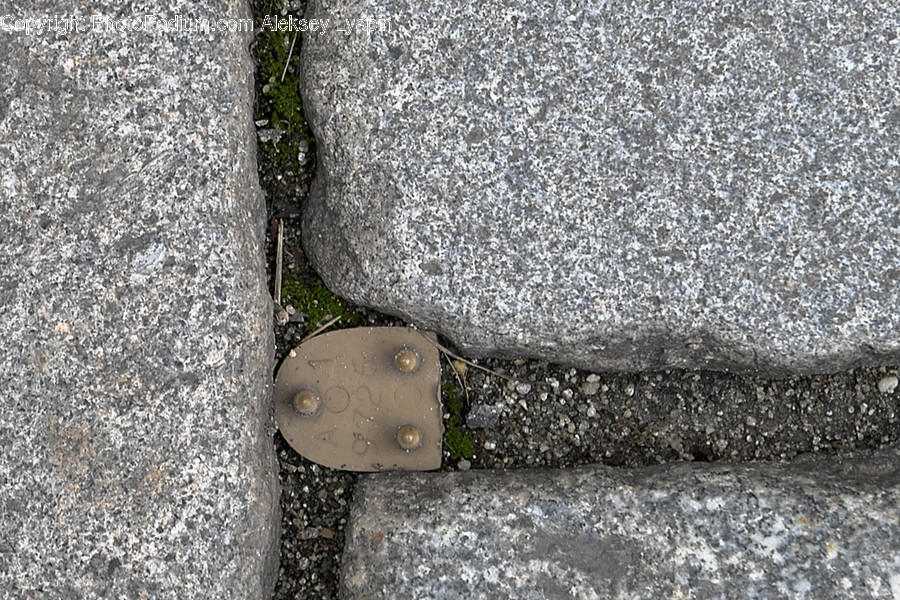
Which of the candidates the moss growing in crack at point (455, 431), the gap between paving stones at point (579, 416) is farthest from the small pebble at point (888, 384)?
the moss growing in crack at point (455, 431)

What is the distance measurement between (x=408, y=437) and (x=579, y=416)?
1.06 ft

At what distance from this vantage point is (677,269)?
1.33m

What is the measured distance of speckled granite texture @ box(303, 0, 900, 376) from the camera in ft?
4.34

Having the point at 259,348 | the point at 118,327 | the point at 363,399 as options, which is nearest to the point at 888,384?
the point at 363,399

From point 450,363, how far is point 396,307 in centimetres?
17

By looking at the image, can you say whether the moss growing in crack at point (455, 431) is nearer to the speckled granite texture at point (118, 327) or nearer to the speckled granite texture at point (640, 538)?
the speckled granite texture at point (640, 538)

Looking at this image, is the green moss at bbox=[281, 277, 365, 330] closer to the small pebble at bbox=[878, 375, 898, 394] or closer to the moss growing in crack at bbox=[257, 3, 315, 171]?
the moss growing in crack at bbox=[257, 3, 315, 171]

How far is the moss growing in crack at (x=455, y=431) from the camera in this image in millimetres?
1474

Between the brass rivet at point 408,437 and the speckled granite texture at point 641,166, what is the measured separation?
9.7 inches

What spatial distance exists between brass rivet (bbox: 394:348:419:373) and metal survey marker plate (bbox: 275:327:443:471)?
2cm

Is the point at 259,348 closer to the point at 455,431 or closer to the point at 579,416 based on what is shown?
the point at 455,431

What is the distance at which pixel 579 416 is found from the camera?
1482mm

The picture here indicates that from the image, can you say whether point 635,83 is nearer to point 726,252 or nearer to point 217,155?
point 726,252

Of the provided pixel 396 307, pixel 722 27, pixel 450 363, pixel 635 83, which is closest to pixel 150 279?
pixel 396 307
